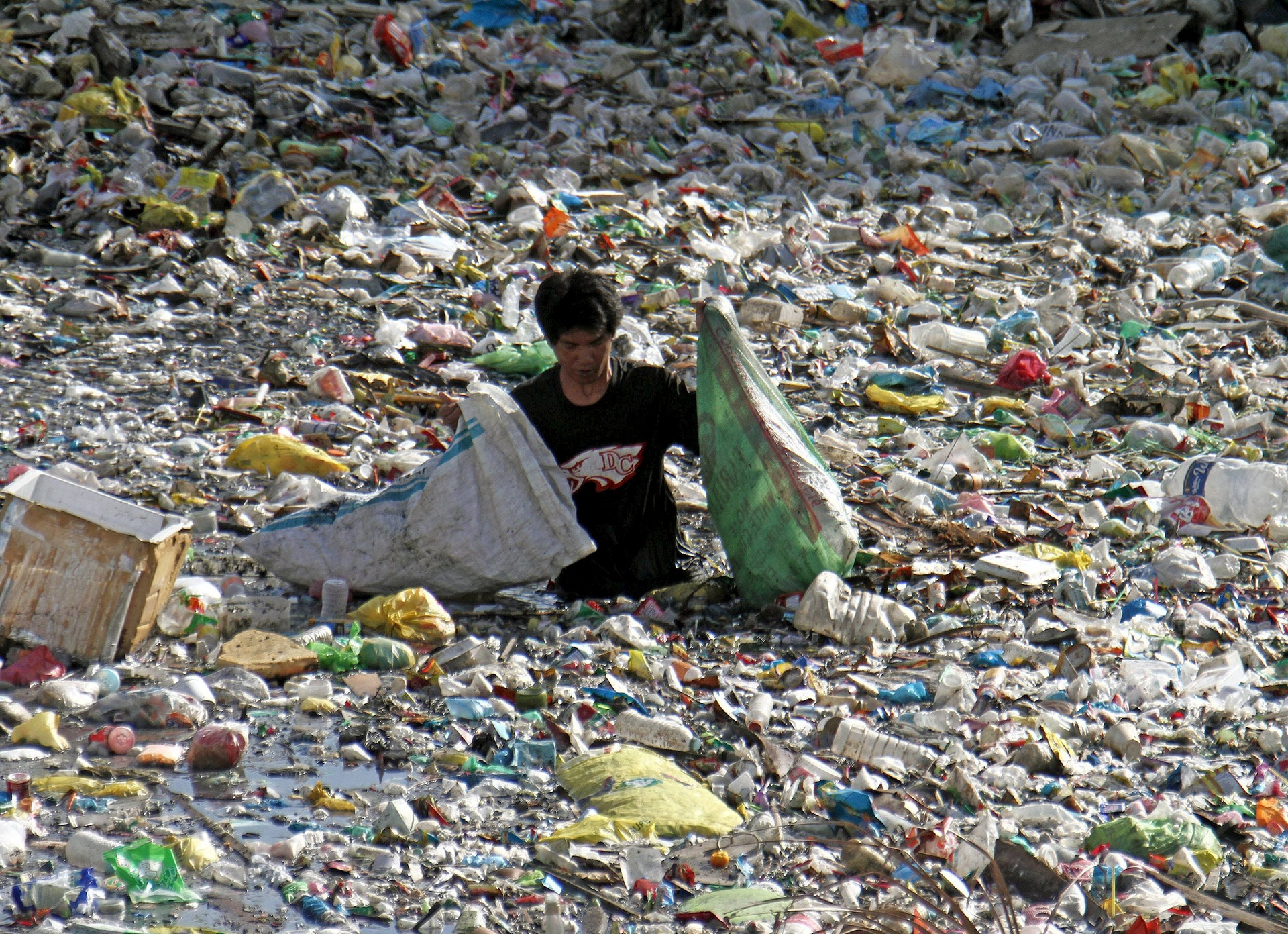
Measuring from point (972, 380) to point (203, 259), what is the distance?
3.18 metres

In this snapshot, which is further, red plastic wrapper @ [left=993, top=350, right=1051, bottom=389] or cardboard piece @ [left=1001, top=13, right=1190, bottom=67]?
cardboard piece @ [left=1001, top=13, right=1190, bottom=67]

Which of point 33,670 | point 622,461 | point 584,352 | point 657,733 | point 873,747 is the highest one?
point 584,352

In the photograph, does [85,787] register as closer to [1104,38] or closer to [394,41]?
[394,41]

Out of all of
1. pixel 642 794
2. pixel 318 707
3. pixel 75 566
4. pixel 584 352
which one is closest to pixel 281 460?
pixel 75 566

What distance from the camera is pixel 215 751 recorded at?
247cm

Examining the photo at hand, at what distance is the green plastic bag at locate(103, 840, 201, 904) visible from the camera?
2.06 metres

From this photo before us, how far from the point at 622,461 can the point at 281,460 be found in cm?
122

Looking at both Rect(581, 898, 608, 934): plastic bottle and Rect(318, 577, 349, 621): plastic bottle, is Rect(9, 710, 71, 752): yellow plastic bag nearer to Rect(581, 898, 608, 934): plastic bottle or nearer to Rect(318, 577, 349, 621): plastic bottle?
Rect(318, 577, 349, 621): plastic bottle

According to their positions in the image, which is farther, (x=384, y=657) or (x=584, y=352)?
(x=584, y=352)

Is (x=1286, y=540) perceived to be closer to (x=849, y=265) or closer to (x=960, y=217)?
(x=849, y=265)

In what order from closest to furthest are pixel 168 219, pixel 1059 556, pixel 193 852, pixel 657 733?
pixel 193 852
pixel 657 733
pixel 1059 556
pixel 168 219

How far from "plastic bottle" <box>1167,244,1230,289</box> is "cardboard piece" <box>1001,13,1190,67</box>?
3122mm

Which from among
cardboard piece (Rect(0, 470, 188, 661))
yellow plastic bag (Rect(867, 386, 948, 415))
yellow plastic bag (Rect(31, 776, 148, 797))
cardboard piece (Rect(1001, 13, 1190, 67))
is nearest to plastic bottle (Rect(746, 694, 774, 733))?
yellow plastic bag (Rect(31, 776, 148, 797))

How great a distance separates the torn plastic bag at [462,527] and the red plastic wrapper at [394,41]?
221 inches
